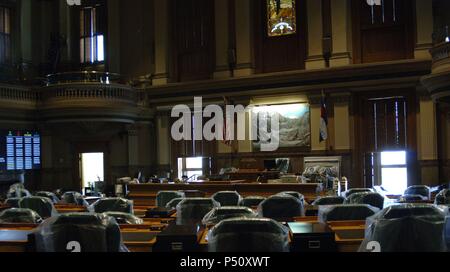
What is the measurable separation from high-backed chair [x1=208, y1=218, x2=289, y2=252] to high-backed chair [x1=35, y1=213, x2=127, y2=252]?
94 centimetres

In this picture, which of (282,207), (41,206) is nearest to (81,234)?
(282,207)

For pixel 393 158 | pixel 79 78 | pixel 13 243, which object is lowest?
pixel 13 243

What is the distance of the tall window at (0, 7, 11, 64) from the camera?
1964 cm

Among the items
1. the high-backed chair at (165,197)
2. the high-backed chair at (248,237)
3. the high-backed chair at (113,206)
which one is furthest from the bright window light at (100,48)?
the high-backed chair at (248,237)

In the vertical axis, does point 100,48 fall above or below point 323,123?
above

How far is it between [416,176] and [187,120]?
8.12 m

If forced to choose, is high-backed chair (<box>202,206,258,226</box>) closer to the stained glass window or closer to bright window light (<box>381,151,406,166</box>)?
bright window light (<box>381,151,406,166</box>)

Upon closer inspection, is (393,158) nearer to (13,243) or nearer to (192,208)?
(192,208)

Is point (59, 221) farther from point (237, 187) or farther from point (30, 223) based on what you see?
point (237, 187)

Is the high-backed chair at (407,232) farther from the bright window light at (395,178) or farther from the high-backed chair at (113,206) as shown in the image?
the bright window light at (395,178)

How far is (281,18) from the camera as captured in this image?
18.1 m

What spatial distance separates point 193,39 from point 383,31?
686 cm

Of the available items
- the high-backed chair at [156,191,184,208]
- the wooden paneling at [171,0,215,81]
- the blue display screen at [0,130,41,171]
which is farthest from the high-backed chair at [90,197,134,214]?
the wooden paneling at [171,0,215,81]
